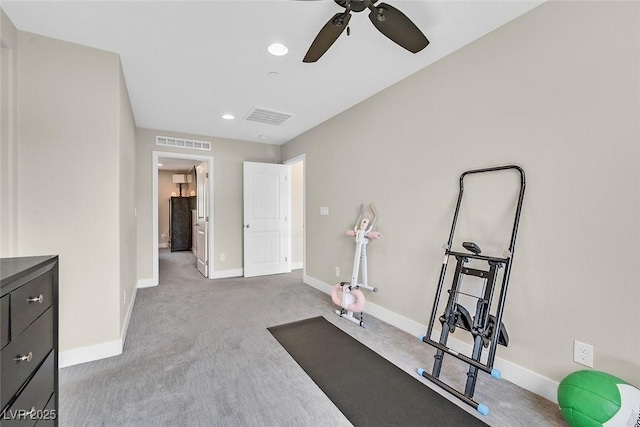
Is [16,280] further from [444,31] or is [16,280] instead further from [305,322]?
[444,31]

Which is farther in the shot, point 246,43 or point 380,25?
point 246,43

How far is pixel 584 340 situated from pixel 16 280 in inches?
106

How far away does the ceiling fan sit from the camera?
1.46 meters

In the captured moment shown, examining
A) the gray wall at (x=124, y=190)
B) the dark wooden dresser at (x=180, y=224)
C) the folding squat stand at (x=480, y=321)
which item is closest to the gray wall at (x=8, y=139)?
the gray wall at (x=124, y=190)

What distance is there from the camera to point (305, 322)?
294cm

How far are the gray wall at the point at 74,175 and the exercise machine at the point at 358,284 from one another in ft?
6.64

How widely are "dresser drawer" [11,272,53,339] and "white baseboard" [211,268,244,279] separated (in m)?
3.62

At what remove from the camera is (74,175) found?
6.99ft

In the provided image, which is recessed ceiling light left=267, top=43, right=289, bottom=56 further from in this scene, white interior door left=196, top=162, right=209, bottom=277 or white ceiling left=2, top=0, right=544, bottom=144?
white interior door left=196, top=162, right=209, bottom=277

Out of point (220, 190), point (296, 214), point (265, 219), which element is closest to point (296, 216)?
point (296, 214)

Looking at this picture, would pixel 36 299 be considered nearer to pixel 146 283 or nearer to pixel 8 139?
pixel 8 139

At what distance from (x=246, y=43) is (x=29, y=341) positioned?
7.08 ft

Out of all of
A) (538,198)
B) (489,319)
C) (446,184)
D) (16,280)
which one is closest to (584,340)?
(489,319)

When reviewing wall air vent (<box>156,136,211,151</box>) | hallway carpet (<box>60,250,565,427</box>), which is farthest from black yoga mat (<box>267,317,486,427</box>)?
wall air vent (<box>156,136,211,151</box>)
